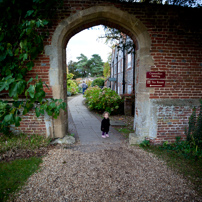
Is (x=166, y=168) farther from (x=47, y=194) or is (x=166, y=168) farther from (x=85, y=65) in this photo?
(x=85, y=65)

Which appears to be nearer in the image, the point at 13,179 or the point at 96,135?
the point at 13,179

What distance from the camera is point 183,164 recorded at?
11.5ft

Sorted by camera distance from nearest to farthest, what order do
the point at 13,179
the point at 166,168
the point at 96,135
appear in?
the point at 13,179 → the point at 166,168 → the point at 96,135

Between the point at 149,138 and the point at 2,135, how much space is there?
13.8 feet

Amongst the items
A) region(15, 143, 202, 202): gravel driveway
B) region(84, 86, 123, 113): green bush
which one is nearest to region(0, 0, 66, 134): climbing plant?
region(15, 143, 202, 202): gravel driveway

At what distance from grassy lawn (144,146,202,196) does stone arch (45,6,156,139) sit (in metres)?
0.53

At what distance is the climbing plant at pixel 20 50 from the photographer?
3.32 m

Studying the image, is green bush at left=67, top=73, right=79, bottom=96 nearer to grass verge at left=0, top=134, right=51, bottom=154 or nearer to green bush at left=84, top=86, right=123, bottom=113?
green bush at left=84, top=86, right=123, bottom=113

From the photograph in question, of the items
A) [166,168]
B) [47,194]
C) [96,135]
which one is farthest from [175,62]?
[47,194]

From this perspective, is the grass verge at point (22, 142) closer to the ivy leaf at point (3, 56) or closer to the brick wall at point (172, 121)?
the ivy leaf at point (3, 56)

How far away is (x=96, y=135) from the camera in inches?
210

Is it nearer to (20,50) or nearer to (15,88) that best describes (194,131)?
(15,88)

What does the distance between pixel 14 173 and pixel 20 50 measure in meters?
2.79

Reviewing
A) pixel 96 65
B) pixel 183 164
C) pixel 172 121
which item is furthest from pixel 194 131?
pixel 96 65
